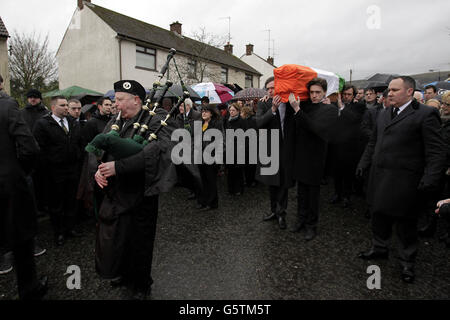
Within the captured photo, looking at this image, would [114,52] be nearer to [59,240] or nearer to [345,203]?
[59,240]

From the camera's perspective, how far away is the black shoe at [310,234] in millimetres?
4094

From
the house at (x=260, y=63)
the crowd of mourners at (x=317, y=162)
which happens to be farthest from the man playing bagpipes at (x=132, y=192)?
the house at (x=260, y=63)

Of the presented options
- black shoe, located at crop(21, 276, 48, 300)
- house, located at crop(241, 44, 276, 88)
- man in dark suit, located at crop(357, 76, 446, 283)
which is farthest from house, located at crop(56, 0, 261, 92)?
black shoe, located at crop(21, 276, 48, 300)

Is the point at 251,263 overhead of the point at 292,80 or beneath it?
beneath

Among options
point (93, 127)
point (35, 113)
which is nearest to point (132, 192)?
point (93, 127)

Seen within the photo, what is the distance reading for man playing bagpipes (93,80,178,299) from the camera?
7.97 ft

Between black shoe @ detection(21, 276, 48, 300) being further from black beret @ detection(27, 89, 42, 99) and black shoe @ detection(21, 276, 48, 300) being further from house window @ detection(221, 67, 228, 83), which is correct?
house window @ detection(221, 67, 228, 83)

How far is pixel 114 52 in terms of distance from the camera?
18.3 meters

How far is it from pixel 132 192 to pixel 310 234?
272 centimetres

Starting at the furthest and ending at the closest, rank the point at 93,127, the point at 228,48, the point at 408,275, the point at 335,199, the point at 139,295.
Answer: the point at 228,48 → the point at 335,199 → the point at 93,127 → the point at 408,275 → the point at 139,295

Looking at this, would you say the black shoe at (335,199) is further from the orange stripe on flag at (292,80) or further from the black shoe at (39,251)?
the black shoe at (39,251)

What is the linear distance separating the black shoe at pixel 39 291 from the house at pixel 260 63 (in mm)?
33447

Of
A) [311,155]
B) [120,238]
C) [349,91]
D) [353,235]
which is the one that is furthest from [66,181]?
[349,91]

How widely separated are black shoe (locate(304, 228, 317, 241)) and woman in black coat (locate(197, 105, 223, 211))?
193cm
